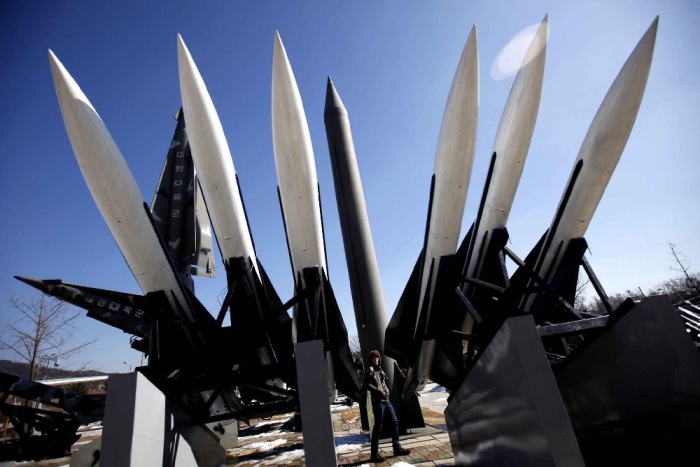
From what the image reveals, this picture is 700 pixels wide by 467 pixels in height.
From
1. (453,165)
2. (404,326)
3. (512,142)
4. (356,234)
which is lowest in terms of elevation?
(404,326)

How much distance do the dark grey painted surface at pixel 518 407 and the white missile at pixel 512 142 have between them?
2.08 meters

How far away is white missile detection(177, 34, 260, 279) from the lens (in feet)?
13.8

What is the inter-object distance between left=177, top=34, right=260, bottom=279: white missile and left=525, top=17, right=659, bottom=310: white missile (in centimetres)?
415

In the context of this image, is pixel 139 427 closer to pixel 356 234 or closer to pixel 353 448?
pixel 353 448

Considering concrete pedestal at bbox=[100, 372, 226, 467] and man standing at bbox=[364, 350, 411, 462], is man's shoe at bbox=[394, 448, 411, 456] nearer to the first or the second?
man standing at bbox=[364, 350, 411, 462]

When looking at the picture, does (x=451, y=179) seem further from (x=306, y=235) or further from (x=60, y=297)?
(x=60, y=297)

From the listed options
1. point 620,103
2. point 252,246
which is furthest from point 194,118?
point 620,103

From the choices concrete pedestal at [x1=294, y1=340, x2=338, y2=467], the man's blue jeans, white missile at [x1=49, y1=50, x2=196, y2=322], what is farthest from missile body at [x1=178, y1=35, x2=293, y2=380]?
the man's blue jeans

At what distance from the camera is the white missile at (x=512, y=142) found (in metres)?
4.32

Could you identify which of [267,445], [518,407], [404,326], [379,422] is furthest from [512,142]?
[267,445]

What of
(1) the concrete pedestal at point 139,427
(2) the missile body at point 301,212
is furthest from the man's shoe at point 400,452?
(1) the concrete pedestal at point 139,427

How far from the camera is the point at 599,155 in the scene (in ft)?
13.8

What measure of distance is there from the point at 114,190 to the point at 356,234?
4522 mm

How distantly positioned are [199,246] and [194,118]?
476cm
